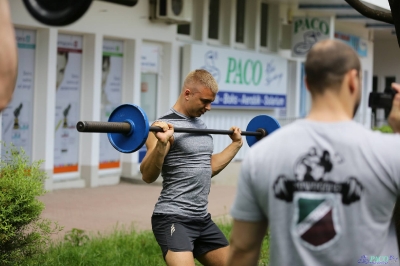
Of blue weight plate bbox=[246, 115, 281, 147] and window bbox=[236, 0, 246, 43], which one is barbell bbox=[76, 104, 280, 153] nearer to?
blue weight plate bbox=[246, 115, 281, 147]

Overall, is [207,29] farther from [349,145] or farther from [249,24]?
[349,145]

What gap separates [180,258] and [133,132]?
0.88 meters

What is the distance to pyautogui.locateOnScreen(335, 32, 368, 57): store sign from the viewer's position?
23.7 metres

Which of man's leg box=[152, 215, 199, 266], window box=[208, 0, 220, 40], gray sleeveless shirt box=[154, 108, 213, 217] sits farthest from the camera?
window box=[208, 0, 220, 40]

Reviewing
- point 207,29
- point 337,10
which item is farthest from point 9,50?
point 337,10

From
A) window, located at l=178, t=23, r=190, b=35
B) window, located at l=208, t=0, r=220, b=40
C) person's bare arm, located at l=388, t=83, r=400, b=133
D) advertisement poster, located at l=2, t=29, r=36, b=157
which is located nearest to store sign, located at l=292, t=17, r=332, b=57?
window, located at l=208, t=0, r=220, b=40

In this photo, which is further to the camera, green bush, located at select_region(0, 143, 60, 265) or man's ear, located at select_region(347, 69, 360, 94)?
green bush, located at select_region(0, 143, 60, 265)

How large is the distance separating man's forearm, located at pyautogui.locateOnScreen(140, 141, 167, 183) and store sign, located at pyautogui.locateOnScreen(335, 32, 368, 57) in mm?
18645

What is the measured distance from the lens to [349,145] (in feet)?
9.46

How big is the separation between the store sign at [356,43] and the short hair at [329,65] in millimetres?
20612

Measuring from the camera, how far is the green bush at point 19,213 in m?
6.11

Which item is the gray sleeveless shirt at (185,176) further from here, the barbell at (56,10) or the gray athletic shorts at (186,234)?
the barbell at (56,10)

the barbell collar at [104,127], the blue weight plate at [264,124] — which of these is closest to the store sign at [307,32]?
the blue weight plate at [264,124]

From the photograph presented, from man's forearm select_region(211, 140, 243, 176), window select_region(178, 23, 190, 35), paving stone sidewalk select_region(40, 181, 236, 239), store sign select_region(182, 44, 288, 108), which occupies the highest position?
window select_region(178, 23, 190, 35)
